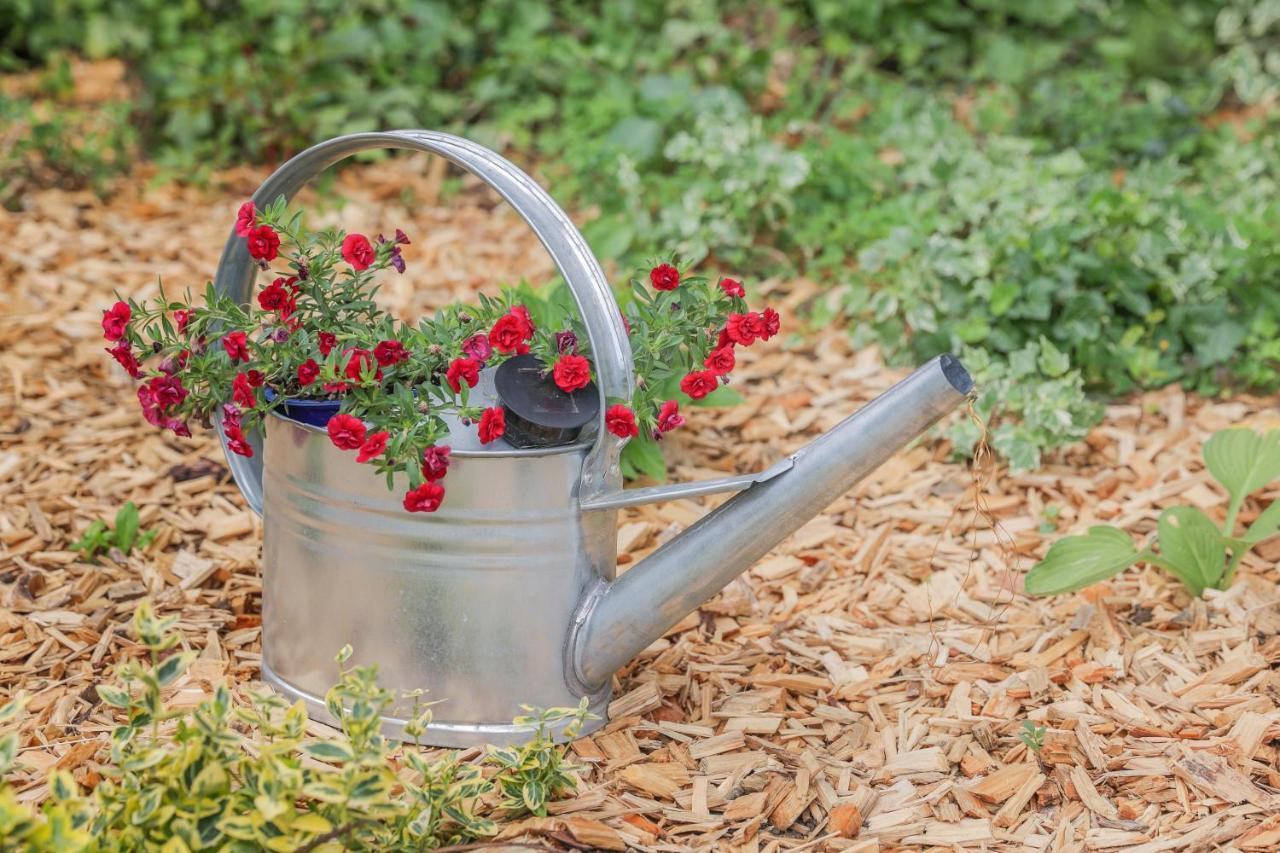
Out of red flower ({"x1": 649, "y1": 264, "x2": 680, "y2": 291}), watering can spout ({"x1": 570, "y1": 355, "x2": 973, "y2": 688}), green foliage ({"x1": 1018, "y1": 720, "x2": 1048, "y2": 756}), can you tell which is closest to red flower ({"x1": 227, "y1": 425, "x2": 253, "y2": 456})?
watering can spout ({"x1": 570, "y1": 355, "x2": 973, "y2": 688})

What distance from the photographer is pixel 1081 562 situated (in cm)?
212

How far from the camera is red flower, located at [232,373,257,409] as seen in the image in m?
1.74

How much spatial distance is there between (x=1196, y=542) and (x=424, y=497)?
1328 mm

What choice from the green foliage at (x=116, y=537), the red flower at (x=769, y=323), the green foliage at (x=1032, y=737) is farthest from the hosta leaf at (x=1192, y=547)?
the green foliage at (x=116, y=537)

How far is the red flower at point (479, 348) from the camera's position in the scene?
5.70 feet

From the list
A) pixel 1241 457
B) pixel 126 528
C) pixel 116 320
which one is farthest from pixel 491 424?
pixel 1241 457

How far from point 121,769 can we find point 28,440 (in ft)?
4.89

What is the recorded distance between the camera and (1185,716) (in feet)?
6.51

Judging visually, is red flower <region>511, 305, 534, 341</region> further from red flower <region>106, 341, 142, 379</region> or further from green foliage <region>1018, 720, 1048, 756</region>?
green foliage <region>1018, 720, 1048, 756</region>

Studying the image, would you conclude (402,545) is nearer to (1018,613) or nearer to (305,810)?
(305,810)

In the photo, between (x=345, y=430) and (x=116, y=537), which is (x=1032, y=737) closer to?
(x=345, y=430)

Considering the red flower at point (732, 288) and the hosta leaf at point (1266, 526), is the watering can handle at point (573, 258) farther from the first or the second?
the hosta leaf at point (1266, 526)

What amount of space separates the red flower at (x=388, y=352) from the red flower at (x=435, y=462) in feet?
0.55

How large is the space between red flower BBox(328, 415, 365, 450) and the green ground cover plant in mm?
1463
